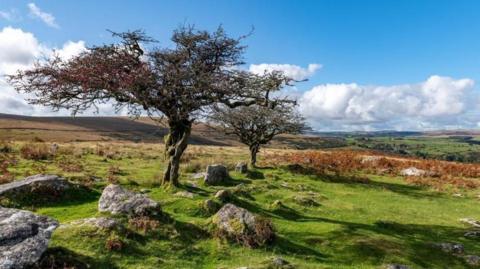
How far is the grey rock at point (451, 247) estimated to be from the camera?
58.1 feet

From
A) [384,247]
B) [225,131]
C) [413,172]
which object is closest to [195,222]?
[384,247]

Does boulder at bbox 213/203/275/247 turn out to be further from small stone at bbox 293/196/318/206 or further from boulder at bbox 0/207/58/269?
small stone at bbox 293/196/318/206

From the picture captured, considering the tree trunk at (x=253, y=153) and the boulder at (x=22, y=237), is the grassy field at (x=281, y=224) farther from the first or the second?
the tree trunk at (x=253, y=153)

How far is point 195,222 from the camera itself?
682 inches

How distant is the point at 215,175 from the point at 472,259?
16783mm

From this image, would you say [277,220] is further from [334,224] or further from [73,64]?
[73,64]

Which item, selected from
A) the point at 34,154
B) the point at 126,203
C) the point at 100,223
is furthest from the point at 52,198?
the point at 34,154

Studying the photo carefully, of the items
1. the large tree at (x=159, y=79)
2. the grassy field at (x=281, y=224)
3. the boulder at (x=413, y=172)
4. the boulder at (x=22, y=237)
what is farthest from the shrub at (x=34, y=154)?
the boulder at (x=413, y=172)

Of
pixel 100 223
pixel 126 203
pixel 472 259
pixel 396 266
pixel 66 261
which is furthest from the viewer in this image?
pixel 472 259

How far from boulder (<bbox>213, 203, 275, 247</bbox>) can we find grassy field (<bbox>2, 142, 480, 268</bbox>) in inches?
16.5

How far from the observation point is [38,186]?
767 inches

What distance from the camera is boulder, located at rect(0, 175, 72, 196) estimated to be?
1877 cm

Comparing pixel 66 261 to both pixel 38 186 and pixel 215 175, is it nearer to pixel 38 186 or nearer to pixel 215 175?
pixel 38 186

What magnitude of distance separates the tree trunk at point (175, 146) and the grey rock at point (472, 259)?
15.1 metres
